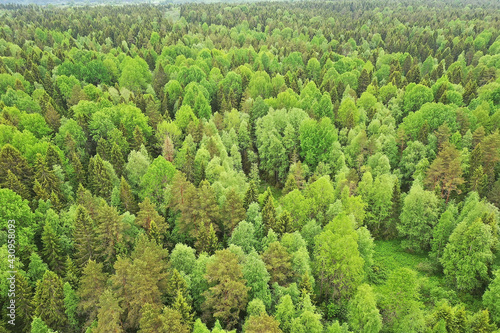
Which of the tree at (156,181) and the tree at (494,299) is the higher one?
the tree at (156,181)

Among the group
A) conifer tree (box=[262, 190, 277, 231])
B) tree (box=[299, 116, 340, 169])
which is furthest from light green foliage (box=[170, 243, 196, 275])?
tree (box=[299, 116, 340, 169])

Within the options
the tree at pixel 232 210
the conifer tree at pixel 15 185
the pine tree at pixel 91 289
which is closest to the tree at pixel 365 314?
the tree at pixel 232 210

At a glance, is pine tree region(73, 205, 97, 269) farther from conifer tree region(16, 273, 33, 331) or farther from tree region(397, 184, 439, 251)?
tree region(397, 184, 439, 251)

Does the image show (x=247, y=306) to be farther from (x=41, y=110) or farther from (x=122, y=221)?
(x=41, y=110)

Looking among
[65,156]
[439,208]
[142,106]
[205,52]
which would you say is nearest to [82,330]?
[65,156]

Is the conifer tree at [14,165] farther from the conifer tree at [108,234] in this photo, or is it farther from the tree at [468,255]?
the tree at [468,255]

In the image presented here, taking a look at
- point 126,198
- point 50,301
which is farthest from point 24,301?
point 126,198
